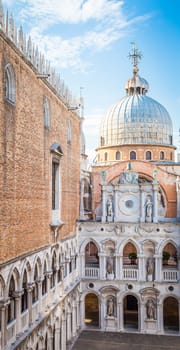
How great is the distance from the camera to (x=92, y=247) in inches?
1162

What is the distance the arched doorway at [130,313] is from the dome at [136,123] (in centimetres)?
1338

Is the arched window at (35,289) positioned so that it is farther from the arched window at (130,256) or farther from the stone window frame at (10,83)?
the arched window at (130,256)

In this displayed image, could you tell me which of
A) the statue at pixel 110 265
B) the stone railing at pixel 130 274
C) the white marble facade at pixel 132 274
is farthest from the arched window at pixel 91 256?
the stone railing at pixel 130 274

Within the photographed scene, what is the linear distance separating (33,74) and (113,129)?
1978 cm

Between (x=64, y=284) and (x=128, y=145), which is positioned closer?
(x=64, y=284)

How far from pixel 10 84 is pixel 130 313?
69.2ft

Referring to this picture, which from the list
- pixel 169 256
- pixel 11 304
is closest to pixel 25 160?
pixel 11 304

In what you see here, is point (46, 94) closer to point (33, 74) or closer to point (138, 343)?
point (33, 74)

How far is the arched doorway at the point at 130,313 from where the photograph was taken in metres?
26.3

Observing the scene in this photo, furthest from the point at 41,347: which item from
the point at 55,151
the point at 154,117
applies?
the point at 154,117

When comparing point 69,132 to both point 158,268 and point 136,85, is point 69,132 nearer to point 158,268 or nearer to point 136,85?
point 158,268

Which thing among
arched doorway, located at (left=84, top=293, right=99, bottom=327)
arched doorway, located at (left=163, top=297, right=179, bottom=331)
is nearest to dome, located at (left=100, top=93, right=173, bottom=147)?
arched doorway, located at (left=163, top=297, right=179, bottom=331)

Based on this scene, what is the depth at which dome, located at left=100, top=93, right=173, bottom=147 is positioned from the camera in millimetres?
34781

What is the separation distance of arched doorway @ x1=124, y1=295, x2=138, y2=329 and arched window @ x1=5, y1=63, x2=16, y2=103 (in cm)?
1803
